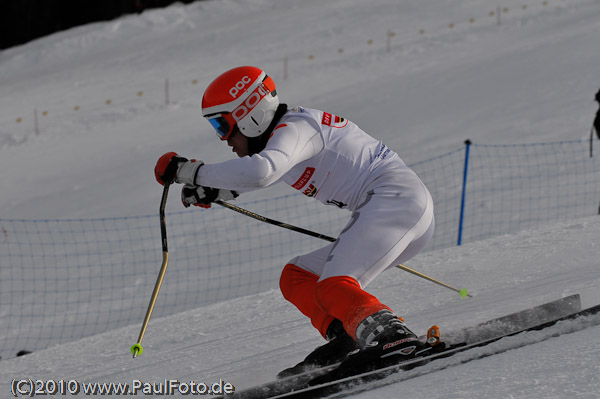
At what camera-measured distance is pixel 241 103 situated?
3.20 meters

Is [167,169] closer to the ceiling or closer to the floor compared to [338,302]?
closer to the ceiling

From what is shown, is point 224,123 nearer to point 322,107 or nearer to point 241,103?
point 241,103

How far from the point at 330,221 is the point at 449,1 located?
1837cm

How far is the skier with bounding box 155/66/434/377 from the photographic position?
2943 mm

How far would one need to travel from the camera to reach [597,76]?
14336 mm

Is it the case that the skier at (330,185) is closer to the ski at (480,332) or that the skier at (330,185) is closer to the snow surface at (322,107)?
the ski at (480,332)

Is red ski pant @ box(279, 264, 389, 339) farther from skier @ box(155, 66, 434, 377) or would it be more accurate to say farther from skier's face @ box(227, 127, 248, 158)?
skier's face @ box(227, 127, 248, 158)

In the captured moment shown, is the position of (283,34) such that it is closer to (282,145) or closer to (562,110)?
(562,110)

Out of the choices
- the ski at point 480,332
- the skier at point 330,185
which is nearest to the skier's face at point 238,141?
the skier at point 330,185

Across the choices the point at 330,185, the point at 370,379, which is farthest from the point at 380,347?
the point at 330,185

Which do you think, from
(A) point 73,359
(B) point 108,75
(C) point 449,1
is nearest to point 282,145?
(A) point 73,359

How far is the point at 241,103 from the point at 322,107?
43.3ft

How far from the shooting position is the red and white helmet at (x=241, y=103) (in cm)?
320

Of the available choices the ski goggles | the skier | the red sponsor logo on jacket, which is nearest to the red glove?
the skier
